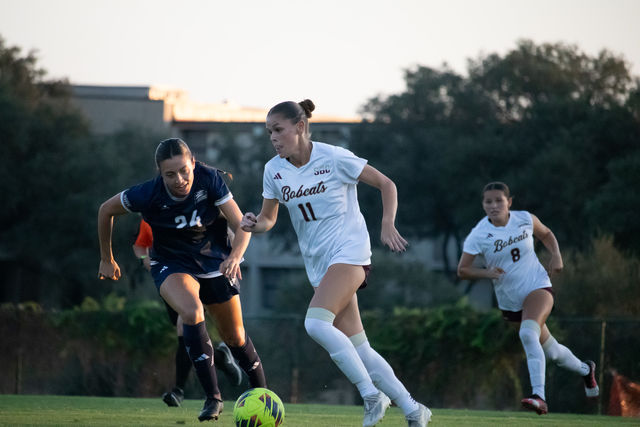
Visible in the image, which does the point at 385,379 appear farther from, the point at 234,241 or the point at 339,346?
the point at 234,241

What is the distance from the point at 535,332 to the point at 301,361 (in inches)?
280

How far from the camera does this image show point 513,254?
952 centimetres

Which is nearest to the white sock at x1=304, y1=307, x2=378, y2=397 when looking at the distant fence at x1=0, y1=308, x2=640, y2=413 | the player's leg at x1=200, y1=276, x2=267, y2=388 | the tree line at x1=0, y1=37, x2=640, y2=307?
the player's leg at x1=200, y1=276, x2=267, y2=388

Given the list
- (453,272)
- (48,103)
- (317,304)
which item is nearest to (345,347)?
(317,304)

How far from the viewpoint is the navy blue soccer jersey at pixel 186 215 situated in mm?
6914

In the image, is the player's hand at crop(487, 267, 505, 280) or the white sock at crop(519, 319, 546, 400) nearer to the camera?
the white sock at crop(519, 319, 546, 400)

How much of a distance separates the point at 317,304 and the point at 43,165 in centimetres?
3507

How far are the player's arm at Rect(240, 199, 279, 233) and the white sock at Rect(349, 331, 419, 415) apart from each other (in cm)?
101

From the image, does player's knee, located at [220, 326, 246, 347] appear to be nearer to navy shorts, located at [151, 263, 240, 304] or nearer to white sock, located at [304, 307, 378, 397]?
navy shorts, located at [151, 263, 240, 304]

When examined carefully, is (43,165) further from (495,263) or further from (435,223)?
(495,263)

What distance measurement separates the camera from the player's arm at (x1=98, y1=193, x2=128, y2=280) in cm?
699

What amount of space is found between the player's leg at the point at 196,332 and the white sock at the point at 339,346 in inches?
41.9

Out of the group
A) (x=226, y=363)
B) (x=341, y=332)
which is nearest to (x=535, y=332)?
(x=226, y=363)

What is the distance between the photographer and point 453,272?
4803cm
